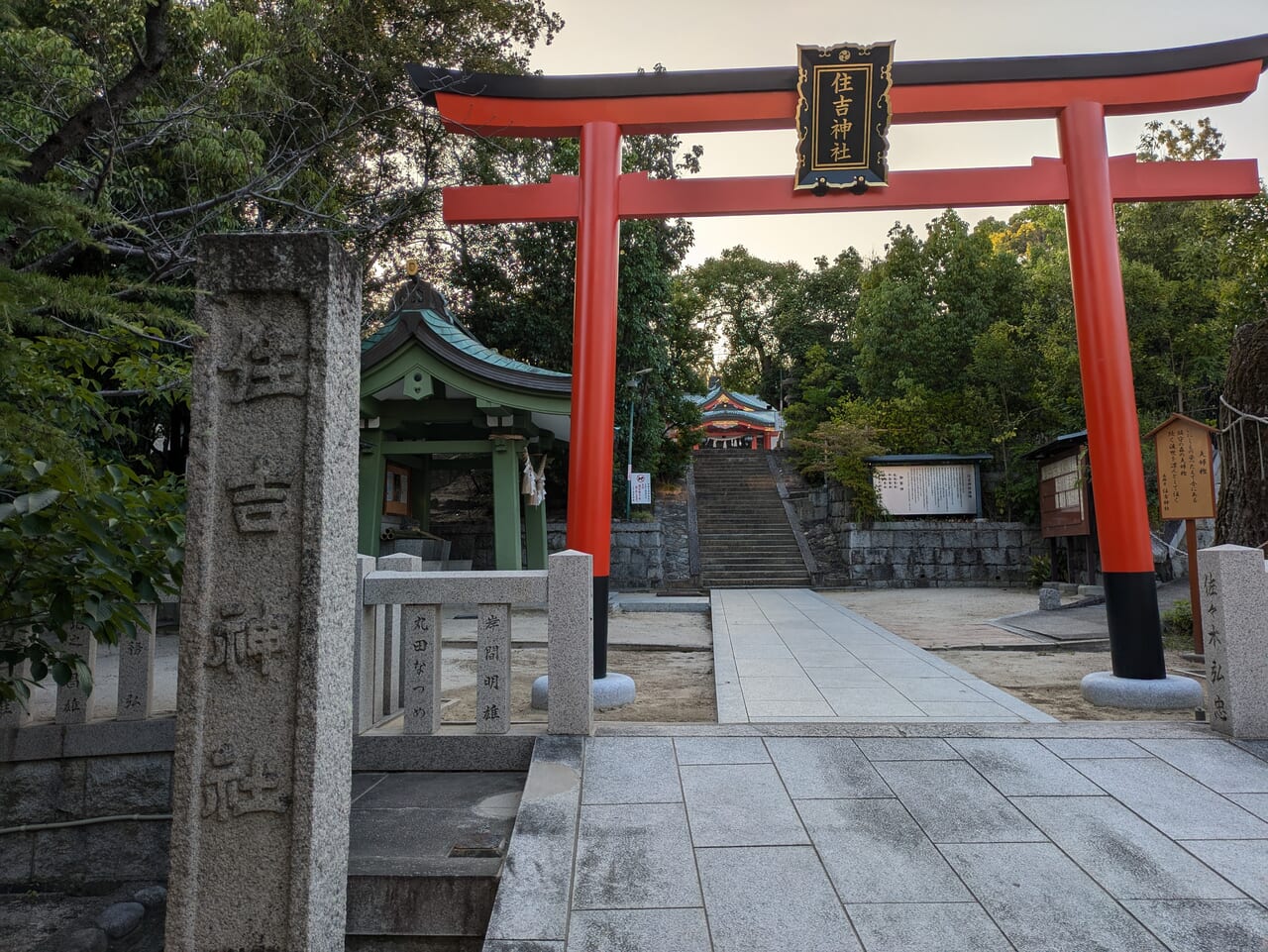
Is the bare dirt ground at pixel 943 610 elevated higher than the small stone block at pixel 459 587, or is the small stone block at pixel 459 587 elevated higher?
the small stone block at pixel 459 587

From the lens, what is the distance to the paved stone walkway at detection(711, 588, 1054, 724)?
16.6 ft

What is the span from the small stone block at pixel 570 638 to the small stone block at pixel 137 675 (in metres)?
2.39

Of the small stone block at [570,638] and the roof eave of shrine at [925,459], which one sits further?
the roof eave of shrine at [925,459]

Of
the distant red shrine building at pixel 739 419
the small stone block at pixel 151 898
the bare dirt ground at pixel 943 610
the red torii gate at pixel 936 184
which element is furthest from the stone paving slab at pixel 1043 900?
the distant red shrine building at pixel 739 419

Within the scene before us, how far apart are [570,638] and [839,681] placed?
3.12 metres

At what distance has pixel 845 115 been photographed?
6172mm

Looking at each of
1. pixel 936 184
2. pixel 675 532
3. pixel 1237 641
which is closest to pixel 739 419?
pixel 675 532

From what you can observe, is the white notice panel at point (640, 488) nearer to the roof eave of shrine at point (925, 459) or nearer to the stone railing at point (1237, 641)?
the roof eave of shrine at point (925, 459)

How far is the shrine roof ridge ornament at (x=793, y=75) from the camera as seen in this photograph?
19.6 ft

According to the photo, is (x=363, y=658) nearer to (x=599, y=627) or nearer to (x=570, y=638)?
(x=570, y=638)

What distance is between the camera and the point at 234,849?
2.40 metres

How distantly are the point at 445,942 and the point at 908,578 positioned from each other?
57.4 feet

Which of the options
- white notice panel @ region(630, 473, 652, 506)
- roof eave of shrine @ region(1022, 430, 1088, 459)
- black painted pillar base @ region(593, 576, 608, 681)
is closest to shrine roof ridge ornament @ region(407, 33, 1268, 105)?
black painted pillar base @ region(593, 576, 608, 681)

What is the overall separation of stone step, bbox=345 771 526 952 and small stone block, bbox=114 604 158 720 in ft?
5.34
